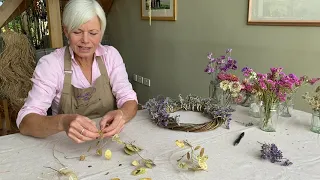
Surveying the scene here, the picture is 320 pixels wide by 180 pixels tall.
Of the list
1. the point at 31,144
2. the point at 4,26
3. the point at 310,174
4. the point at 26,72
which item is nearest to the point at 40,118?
the point at 31,144

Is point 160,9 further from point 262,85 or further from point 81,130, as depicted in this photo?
point 81,130

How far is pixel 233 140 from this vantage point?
1123mm

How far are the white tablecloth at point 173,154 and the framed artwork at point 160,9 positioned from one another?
176cm

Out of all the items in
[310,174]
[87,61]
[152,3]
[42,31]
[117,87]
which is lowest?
[310,174]

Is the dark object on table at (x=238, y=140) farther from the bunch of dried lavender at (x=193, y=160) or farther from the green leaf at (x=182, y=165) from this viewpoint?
the green leaf at (x=182, y=165)

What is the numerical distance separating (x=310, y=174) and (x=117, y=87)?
102 centimetres

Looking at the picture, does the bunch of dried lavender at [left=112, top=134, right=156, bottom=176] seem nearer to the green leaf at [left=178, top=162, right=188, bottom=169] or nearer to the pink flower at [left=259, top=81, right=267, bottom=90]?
the green leaf at [left=178, top=162, right=188, bottom=169]

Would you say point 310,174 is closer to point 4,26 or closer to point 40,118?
point 40,118

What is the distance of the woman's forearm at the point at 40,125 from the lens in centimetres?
111

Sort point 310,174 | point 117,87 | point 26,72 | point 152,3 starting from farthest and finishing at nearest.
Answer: point 152,3, point 26,72, point 117,87, point 310,174

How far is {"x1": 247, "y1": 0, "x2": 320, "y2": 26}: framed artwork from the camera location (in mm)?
1750

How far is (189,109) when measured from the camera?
4.89 feet

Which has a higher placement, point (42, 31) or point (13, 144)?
point (42, 31)

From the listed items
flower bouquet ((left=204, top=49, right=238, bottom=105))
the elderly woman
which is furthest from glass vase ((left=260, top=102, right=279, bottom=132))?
the elderly woman
